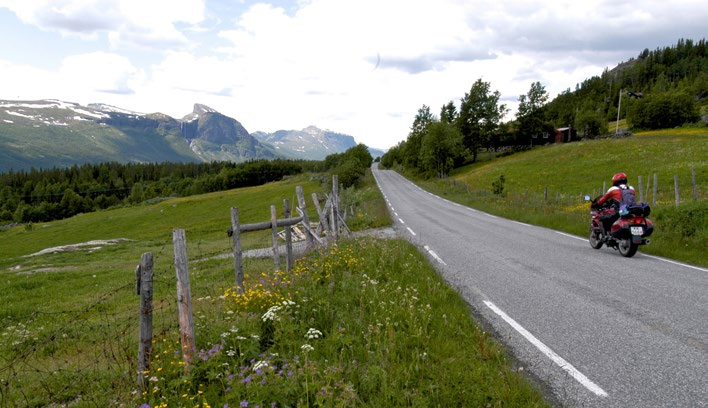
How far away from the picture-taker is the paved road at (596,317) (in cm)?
423

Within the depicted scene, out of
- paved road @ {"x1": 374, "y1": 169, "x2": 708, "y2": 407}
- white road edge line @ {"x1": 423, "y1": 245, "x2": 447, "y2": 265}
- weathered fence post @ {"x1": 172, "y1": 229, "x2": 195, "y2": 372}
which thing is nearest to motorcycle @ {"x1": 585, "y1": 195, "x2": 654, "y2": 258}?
paved road @ {"x1": 374, "y1": 169, "x2": 708, "y2": 407}

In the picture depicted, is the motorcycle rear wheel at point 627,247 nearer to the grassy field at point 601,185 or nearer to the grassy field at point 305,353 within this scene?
the grassy field at point 601,185

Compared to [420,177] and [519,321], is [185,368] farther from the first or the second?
[420,177]

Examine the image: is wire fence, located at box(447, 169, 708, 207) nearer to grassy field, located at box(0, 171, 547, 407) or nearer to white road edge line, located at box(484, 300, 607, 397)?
white road edge line, located at box(484, 300, 607, 397)

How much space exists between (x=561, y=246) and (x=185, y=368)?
1183 centimetres

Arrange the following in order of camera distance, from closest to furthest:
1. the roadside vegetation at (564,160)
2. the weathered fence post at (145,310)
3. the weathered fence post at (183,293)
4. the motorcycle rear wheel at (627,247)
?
1. the weathered fence post at (145,310)
2. the weathered fence post at (183,293)
3. the motorcycle rear wheel at (627,247)
4. the roadside vegetation at (564,160)

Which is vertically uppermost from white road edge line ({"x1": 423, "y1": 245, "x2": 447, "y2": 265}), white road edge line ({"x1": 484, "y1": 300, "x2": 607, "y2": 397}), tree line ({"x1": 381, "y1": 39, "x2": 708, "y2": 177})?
tree line ({"x1": 381, "y1": 39, "x2": 708, "y2": 177})

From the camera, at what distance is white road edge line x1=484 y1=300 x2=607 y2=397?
420cm

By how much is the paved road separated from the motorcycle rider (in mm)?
966

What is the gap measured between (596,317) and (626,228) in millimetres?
5581

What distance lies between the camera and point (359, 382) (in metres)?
4.19

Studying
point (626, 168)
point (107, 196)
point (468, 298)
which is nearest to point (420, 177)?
point (626, 168)

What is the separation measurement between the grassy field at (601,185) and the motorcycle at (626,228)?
47.6 inches

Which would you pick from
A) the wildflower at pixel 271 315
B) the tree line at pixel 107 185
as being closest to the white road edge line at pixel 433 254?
the wildflower at pixel 271 315
